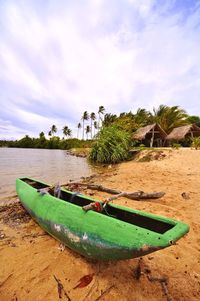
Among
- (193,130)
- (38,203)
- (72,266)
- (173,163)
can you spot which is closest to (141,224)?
(72,266)

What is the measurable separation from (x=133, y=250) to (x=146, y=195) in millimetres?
3118

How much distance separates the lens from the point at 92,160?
16.2 metres

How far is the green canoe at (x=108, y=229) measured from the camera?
5.71 ft

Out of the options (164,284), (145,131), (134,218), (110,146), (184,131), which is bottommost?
(164,284)

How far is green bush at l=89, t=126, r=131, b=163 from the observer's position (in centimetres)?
1431

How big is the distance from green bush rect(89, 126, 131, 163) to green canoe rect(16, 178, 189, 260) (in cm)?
1117

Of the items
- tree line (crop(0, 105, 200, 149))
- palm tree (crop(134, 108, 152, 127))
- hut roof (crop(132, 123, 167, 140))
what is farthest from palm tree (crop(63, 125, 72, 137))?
hut roof (crop(132, 123, 167, 140))

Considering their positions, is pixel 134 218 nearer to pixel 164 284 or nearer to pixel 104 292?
pixel 164 284

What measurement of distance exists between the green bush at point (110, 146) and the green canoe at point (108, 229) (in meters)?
11.2

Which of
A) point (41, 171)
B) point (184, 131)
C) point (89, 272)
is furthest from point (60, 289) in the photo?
point (184, 131)

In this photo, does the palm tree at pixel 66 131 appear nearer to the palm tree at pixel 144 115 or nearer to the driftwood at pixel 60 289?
the palm tree at pixel 144 115

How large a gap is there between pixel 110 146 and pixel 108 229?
12.5 metres

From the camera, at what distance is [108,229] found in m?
2.00

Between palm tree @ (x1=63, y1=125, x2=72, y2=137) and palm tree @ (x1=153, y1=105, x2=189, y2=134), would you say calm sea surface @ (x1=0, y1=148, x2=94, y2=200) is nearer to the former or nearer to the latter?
palm tree @ (x1=153, y1=105, x2=189, y2=134)
